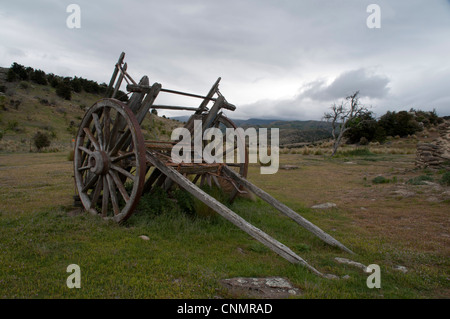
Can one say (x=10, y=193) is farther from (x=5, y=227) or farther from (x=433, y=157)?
(x=433, y=157)

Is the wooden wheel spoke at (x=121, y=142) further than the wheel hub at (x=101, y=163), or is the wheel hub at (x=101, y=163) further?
the wheel hub at (x=101, y=163)

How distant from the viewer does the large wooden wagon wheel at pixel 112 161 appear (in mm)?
4672

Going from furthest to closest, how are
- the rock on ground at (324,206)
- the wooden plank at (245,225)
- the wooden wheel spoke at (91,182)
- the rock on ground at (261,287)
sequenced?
the rock on ground at (324,206)
the wooden wheel spoke at (91,182)
the wooden plank at (245,225)
the rock on ground at (261,287)

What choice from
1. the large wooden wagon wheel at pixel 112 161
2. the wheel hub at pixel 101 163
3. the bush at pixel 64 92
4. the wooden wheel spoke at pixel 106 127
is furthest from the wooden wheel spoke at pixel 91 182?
the bush at pixel 64 92

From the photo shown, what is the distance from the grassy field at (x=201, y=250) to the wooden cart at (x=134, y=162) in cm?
42

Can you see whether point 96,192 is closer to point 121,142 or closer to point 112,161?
point 112,161

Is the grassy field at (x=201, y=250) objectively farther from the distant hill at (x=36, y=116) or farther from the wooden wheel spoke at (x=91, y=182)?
the distant hill at (x=36, y=116)

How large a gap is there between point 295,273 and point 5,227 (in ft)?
15.2

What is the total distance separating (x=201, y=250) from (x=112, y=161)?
2433mm

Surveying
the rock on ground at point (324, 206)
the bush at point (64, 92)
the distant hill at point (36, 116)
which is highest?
the bush at point (64, 92)

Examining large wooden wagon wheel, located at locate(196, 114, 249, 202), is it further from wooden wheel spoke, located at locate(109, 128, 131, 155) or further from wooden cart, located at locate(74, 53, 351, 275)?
wooden wheel spoke, located at locate(109, 128, 131, 155)

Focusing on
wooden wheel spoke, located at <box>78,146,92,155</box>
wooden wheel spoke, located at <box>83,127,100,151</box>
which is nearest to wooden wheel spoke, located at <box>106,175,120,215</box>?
wooden wheel spoke, located at <box>83,127,100,151</box>
